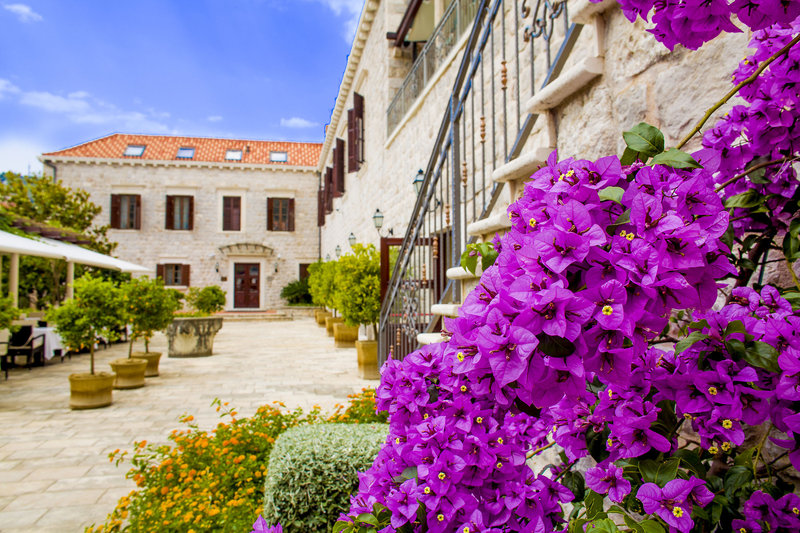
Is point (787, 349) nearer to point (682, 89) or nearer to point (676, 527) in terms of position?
point (676, 527)

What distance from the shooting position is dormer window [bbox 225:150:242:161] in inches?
981

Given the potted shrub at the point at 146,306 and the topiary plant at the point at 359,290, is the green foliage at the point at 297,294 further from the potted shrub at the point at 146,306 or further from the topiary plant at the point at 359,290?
the potted shrub at the point at 146,306

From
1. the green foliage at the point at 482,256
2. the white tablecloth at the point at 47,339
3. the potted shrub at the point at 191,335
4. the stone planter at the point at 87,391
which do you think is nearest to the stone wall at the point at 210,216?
the potted shrub at the point at 191,335

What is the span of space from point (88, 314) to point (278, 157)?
21.4 m

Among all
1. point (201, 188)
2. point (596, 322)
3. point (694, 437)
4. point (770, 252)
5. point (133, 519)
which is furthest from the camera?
point (201, 188)

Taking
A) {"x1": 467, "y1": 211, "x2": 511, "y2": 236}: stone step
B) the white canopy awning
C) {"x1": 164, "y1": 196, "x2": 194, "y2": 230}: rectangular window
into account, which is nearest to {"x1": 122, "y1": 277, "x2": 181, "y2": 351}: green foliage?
the white canopy awning

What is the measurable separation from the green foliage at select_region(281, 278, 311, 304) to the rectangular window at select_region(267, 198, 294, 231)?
3.00 m

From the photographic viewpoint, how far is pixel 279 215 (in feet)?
80.0

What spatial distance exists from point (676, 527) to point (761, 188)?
83 centimetres

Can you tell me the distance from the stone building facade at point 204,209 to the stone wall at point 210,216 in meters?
0.05

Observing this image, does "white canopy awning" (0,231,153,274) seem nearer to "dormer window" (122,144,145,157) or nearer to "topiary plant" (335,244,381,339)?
"topiary plant" (335,244,381,339)

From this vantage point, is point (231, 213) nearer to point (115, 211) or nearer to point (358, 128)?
point (115, 211)

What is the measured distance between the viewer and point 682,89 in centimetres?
154

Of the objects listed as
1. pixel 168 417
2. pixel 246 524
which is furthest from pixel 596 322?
pixel 168 417
